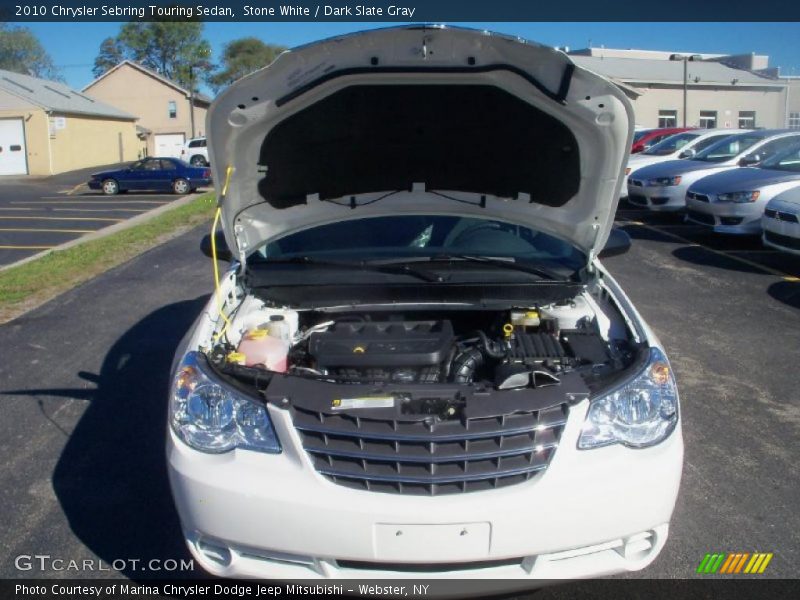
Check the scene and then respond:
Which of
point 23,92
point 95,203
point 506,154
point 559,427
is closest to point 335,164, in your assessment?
point 506,154

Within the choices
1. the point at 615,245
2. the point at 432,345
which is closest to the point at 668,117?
the point at 615,245

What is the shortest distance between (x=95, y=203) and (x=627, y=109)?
20143 mm

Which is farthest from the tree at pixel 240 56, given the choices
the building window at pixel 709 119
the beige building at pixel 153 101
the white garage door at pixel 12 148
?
the building window at pixel 709 119

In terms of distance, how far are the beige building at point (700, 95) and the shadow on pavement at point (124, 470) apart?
124 feet

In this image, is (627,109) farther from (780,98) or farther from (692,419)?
(780,98)

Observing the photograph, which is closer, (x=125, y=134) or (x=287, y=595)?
(x=287, y=595)

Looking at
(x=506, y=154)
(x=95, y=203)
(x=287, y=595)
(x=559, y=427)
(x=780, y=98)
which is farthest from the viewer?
(x=780, y=98)

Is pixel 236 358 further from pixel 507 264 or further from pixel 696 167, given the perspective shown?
pixel 696 167

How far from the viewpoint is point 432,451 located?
2.45m

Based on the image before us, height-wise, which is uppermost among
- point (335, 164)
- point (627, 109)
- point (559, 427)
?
point (627, 109)

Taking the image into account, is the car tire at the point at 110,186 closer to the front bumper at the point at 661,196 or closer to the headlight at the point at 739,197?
the front bumper at the point at 661,196

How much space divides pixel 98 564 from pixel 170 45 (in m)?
75.4

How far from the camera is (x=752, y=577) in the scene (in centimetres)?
300

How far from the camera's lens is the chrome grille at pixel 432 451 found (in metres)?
2.44
